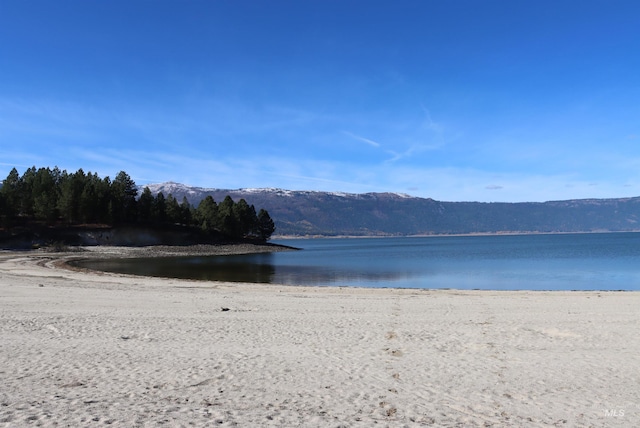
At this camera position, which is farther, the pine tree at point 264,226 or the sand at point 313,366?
the pine tree at point 264,226

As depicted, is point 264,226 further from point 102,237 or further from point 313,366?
point 313,366

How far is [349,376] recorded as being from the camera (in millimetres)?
10172

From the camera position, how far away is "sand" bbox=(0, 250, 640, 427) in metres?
7.73

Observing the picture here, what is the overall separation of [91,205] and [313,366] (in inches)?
3494

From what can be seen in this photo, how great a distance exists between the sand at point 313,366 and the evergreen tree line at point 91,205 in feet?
240

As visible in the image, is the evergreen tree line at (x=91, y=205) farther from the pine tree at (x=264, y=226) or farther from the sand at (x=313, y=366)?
the sand at (x=313, y=366)

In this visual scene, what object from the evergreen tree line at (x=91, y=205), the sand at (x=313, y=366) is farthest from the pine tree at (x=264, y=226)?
the sand at (x=313, y=366)

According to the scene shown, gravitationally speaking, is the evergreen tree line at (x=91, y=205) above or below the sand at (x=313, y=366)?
above

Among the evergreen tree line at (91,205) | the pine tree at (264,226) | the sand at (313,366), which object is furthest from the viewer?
the pine tree at (264,226)

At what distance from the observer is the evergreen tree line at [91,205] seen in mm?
84050

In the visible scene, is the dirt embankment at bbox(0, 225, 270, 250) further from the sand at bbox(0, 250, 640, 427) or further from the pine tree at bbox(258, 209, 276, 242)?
the sand at bbox(0, 250, 640, 427)

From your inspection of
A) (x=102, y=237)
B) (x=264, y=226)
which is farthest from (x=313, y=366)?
(x=264, y=226)

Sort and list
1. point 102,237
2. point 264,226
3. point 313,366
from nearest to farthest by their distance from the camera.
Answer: point 313,366, point 102,237, point 264,226

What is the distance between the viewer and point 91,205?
291ft
